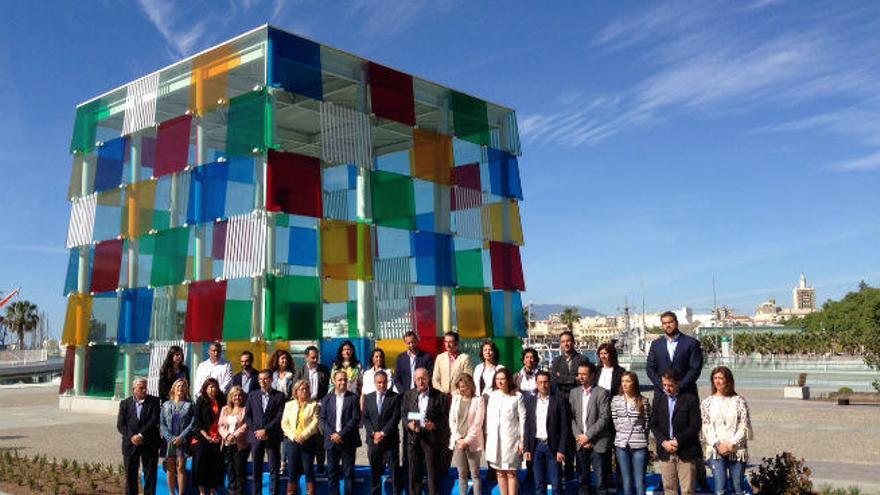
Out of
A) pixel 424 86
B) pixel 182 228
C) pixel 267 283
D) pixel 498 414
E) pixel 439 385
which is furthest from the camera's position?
pixel 424 86

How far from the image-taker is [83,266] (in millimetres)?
27625

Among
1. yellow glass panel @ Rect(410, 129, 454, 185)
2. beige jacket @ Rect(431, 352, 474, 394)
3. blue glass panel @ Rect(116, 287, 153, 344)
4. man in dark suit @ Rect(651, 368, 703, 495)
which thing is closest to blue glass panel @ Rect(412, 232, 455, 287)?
yellow glass panel @ Rect(410, 129, 454, 185)

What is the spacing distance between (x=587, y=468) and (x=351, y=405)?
311 centimetres

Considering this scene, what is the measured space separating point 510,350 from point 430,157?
7.36 metres

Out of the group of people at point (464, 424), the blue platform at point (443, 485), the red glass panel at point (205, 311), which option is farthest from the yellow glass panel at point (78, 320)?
the group of people at point (464, 424)

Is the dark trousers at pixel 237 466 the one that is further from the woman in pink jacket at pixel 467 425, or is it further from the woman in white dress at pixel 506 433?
the woman in white dress at pixel 506 433

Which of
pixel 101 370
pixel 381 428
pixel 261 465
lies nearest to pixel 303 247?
pixel 101 370

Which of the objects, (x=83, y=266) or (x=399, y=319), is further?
(x=83, y=266)

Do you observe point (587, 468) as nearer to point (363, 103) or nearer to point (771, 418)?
point (771, 418)

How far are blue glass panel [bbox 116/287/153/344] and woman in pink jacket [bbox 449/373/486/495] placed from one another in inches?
708

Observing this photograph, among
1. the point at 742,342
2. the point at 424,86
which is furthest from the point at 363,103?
the point at 742,342

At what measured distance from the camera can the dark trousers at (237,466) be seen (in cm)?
1033

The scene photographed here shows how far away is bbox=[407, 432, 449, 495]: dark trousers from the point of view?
9.80 m

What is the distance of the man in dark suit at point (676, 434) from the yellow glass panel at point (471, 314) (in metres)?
16.9
